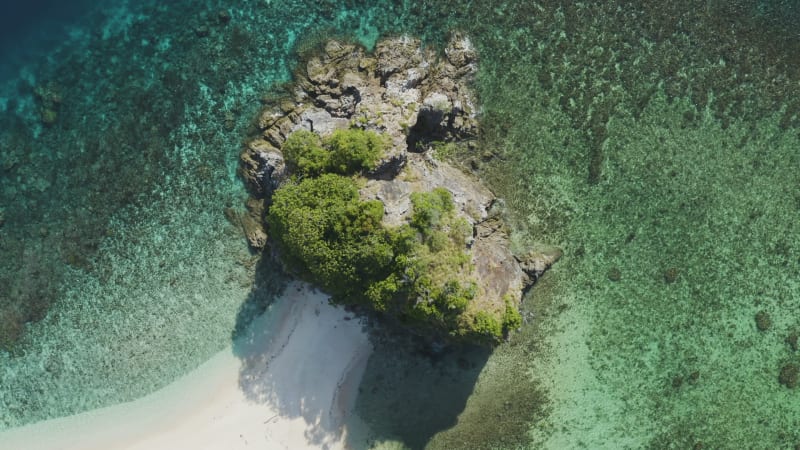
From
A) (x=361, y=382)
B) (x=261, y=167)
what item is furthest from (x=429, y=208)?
(x=361, y=382)

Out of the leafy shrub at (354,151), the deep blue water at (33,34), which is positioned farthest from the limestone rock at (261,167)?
the deep blue water at (33,34)

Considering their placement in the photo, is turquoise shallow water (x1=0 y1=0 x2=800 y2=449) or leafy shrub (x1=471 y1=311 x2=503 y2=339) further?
turquoise shallow water (x1=0 y1=0 x2=800 y2=449)

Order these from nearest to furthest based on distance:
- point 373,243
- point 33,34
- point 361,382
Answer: point 373,243 < point 361,382 < point 33,34

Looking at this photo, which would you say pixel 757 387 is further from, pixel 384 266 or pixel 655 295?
pixel 384 266

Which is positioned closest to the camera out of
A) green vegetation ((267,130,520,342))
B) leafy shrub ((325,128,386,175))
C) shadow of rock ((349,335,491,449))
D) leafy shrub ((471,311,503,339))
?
green vegetation ((267,130,520,342))

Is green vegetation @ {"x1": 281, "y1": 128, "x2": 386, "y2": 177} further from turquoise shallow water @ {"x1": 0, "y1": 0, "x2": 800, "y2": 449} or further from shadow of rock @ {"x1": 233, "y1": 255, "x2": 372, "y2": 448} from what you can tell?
shadow of rock @ {"x1": 233, "y1": 255, "x2": 372, "y2": 448}

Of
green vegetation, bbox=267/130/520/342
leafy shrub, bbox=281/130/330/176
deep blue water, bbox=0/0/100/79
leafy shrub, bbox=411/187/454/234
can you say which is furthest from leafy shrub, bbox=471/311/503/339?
deep blue water, bbox=0/0/100/79

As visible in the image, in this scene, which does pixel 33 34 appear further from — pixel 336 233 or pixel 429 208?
pixel 429 208
